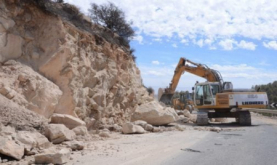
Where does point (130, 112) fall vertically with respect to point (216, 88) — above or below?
below

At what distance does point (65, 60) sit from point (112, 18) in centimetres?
685

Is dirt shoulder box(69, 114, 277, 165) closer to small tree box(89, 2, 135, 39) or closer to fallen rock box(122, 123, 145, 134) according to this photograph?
fallen rock box(122, 123, 145, 134)

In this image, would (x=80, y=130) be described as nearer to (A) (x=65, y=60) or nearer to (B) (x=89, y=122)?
(B) (x=89, y=122)

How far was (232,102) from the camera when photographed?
17.3 metres

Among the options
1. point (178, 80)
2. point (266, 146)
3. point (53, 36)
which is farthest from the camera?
point (178, 80)

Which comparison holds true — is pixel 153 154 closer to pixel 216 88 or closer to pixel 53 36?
pixel 53 36

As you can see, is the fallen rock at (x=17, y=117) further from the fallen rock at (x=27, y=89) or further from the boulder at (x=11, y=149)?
the boulder at (x=11, y=149)

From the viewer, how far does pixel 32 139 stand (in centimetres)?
→ 706

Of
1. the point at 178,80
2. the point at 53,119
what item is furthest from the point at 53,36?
the point at 178,80

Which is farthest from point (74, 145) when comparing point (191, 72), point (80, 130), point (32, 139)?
point (191, 72)

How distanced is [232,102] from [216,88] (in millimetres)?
2000

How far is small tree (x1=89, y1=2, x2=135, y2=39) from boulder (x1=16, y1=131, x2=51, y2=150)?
11223mm

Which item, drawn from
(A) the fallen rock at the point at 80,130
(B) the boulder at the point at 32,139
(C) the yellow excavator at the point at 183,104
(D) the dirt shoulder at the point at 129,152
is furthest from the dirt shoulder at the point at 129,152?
(C) the yellow excavator at the point at 183,104

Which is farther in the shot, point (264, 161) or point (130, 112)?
point (130, 112)
